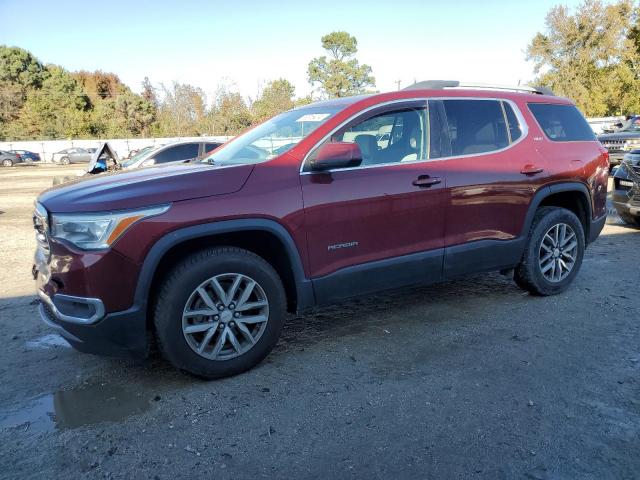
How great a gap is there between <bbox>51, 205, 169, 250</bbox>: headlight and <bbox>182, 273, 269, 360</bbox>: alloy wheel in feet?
1.92

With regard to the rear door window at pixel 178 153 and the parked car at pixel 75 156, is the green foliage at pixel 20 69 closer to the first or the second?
the parked car at pixel 75 156

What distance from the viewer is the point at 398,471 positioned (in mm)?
2438

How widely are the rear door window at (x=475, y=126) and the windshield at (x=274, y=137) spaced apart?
1.01 metres

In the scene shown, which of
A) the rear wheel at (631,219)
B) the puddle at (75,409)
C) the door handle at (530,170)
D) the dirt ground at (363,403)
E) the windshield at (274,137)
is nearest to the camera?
the dirt ground at (363,403)

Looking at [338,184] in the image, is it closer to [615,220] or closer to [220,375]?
[220,375]

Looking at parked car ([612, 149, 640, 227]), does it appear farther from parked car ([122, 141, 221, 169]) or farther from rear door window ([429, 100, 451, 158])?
parked car ([122, 141, 221, 169])

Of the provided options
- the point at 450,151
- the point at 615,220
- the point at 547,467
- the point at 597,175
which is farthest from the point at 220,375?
the point at 615,220

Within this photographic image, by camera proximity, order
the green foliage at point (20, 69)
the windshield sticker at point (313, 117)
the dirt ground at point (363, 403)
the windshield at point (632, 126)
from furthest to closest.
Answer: the green foliage at point (20, 69)
the windshield at point (632, 126)
the windshield sticker at point (313, 117)
the dirt ground at point (363, 403)

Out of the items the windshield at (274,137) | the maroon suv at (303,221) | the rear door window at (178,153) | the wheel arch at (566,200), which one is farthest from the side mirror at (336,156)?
the rear door window at (178,153)

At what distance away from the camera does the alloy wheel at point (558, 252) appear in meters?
4.80

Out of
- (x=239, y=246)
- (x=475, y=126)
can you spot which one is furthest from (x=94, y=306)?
(x=475, y=126)

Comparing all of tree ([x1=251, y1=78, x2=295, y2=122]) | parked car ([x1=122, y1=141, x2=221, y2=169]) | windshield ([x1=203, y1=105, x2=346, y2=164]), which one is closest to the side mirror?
windshield ([x1=203, y1=105, x2=346, y2=164])

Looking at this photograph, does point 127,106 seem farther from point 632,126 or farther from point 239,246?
point 239,246

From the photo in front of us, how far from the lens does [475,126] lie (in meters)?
4.34
